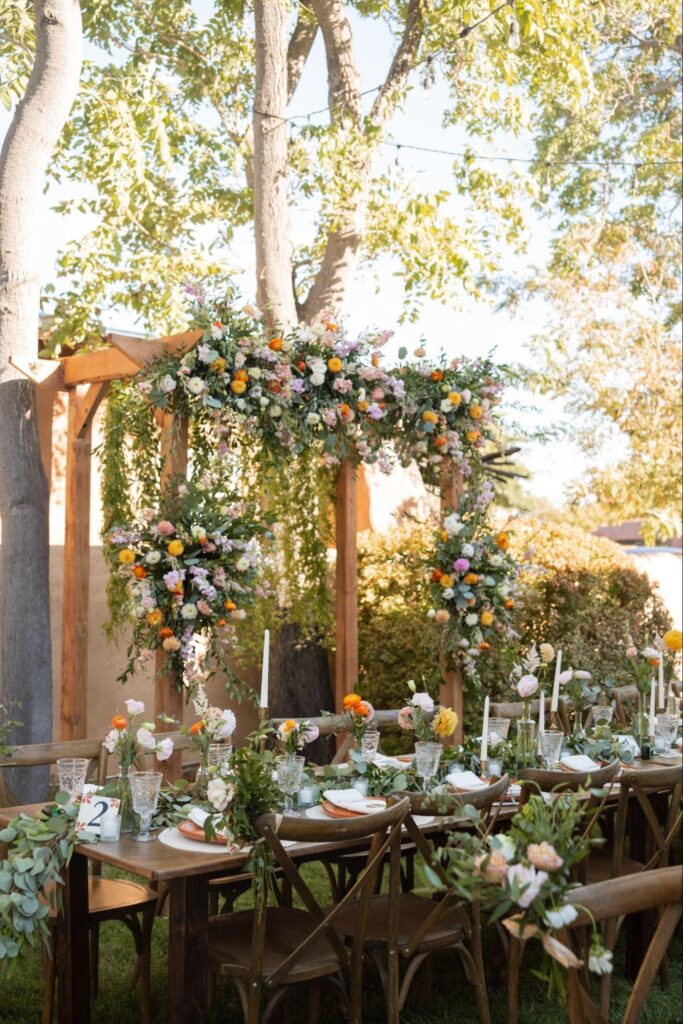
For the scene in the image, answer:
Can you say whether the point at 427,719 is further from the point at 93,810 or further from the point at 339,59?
the point at 339,59

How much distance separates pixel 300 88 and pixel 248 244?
145 cm

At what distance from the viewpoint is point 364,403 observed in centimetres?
574

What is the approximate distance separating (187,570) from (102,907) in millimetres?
1877

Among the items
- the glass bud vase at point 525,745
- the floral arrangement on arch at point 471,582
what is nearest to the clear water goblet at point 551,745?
the glass bud vase at point 525,745

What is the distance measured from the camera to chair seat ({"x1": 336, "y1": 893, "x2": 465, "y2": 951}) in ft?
10.9

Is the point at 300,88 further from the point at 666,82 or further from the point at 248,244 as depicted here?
the point at 666,82

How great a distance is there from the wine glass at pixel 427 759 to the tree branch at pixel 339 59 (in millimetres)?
6412

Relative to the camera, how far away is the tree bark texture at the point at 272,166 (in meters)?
8.05

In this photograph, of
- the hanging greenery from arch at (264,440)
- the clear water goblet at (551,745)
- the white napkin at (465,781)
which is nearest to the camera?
the white napkin at (465,781)

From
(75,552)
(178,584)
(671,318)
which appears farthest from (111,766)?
(671,318)

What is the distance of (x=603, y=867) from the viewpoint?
4.23 metres

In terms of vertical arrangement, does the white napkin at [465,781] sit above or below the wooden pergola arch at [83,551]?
below

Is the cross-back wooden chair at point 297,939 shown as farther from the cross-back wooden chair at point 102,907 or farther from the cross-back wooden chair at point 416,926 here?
the cross-back wooden chair at point 102,907

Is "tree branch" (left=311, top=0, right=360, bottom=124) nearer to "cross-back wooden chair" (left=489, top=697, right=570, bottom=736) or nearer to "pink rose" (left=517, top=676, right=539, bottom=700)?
"cross-back wooden chair" (left=489, top=697, right=570, bottom=736)
